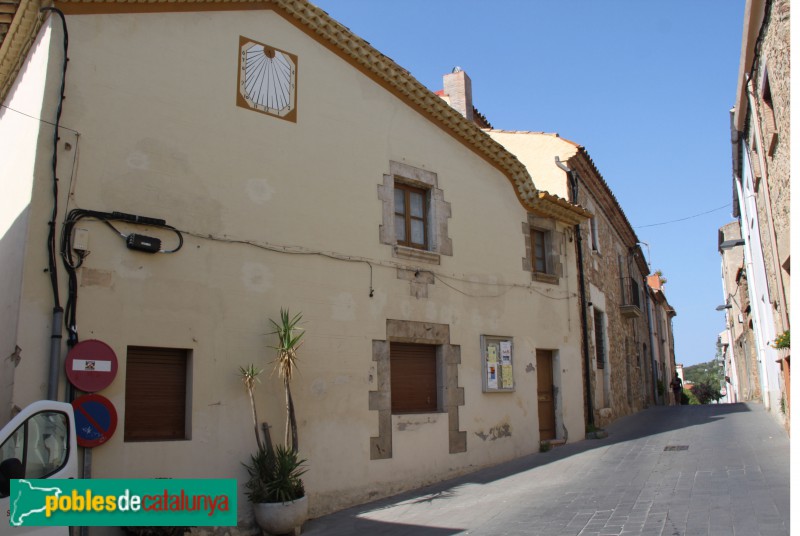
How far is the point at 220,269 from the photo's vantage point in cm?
816

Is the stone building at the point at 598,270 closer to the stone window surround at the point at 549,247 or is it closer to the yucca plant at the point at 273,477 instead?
the stone window surround at the point at 549,247

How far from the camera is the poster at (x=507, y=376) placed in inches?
454

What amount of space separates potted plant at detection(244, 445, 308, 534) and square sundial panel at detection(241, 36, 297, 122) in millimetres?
4475

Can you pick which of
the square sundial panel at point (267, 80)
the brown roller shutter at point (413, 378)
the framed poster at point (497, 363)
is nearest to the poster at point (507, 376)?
the framed poster at point (497, 363)

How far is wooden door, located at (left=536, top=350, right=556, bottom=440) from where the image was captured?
12633mm

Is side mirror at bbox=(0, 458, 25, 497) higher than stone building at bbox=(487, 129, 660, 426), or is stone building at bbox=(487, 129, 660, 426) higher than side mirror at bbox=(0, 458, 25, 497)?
stone building at bbox=(487, 129, 660, 426)

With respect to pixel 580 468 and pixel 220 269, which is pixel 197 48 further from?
pixel 580 468

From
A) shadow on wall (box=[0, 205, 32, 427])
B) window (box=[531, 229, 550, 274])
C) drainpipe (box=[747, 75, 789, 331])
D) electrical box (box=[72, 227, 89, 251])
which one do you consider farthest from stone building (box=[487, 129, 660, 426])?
shadow on wall (box=[0, 205, 32, 427])

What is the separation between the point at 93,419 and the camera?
673cm

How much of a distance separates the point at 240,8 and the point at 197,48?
943 mm

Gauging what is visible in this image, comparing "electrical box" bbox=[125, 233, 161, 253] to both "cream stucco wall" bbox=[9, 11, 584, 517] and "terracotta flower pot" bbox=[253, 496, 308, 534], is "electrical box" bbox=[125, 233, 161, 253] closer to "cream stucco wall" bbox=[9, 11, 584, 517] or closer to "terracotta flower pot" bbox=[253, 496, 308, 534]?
"cream stucco wall" bbox=[9, 11, 584, 517]

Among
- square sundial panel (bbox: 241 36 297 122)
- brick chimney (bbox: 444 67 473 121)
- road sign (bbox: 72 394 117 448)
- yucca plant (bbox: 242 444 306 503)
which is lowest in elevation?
yucca plant (bbox: 242 444 306 503)

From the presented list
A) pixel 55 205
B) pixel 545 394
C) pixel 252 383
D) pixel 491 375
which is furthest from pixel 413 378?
pixel 55 205

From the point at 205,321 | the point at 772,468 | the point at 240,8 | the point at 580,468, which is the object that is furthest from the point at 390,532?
the point at 240,8
